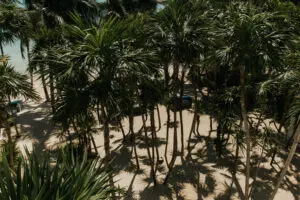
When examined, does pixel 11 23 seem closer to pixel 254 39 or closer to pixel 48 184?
pixel 48 184

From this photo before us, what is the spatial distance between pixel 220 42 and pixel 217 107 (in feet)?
14.2

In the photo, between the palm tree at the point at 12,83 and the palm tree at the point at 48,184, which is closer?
the palm tree at the point at 48,184

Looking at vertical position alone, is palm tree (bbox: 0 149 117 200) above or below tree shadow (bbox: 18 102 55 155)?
above

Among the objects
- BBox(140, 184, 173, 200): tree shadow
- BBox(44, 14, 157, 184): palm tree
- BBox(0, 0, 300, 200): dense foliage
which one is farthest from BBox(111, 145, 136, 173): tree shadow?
BBox(44, 14, 157, 184): palm tree

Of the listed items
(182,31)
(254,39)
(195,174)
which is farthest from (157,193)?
(254,39)

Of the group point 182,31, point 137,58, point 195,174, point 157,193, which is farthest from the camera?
point 195,174

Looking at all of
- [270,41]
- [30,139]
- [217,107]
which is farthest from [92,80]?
[30,139]

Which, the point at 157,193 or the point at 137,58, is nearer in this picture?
the point at 137,58

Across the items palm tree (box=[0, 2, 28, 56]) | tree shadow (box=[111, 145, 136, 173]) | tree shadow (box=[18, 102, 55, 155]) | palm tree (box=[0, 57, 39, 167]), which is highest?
palm tree (box=[0, 2, 28, 56])

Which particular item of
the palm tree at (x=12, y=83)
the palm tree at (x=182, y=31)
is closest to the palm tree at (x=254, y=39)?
the palm tree at (x=182, y=31)

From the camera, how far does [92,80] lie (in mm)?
6828

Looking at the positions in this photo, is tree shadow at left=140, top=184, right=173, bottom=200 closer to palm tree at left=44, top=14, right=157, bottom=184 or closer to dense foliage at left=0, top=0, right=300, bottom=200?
dense foliage at left=0, top=0, right=300, bottom=200

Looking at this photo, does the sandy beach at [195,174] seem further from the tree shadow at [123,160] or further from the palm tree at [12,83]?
the palm tree at [12,83]

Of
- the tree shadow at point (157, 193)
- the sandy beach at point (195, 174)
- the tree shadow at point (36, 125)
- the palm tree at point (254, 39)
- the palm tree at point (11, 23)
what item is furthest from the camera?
the tree shadow at point (36, 125)
